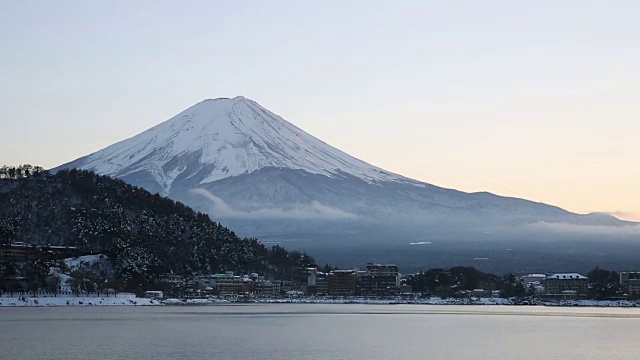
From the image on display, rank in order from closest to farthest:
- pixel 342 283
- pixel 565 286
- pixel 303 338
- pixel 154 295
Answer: pixel 303 338 → pixel 154 295 → pixel 565 286 → pixel 342 283

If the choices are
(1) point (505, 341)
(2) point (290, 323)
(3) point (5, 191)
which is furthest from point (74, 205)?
(1) point (505, 341)

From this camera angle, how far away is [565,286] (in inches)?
4353

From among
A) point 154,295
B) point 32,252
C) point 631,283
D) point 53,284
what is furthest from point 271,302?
point 631,283

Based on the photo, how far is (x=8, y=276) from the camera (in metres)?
82.1

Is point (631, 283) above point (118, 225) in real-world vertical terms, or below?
below

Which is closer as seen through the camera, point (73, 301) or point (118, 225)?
point (73, 301)

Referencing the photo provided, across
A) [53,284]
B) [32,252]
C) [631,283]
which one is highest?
[32,252]

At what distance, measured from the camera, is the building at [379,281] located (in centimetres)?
11837

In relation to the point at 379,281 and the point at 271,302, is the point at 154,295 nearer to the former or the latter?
the point at 271,302

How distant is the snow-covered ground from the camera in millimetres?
76938

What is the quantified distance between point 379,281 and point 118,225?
108 ft

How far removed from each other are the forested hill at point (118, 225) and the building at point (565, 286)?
30792mm

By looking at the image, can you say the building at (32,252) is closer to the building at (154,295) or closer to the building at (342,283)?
the building at (154,295)

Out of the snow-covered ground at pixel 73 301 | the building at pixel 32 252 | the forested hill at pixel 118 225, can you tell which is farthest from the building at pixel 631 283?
the building at pixel 32 252
